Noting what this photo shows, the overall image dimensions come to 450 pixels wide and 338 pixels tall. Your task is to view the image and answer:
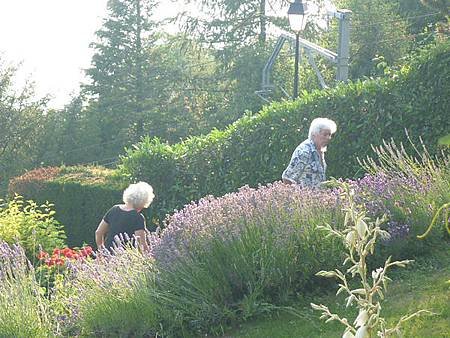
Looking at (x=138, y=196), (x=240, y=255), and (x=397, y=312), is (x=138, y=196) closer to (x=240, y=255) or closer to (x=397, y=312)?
(x=240, y=255)

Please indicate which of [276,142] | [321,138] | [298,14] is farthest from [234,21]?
[321,138]

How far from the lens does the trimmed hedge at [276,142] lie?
902cm

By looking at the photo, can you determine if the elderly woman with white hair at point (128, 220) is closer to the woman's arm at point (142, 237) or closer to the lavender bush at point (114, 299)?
the woman's arm at point (142, 237)

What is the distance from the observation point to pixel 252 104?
32562 millimetres

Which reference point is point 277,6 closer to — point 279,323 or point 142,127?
point 142,127

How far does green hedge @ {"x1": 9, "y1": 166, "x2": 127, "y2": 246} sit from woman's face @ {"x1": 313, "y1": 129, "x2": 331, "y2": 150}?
6186 millimetres

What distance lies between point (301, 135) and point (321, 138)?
2802mm

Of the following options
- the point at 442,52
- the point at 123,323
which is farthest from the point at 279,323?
the point at 442,52

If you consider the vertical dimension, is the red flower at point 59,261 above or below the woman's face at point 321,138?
below

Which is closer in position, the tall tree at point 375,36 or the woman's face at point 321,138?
the woman's face at point 321,138

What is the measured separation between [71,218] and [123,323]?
365 inches

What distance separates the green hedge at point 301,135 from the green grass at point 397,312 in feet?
8.38

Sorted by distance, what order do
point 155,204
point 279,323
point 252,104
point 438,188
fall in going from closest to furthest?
point 279,323, point 438,188, point 155,204, point 252,104

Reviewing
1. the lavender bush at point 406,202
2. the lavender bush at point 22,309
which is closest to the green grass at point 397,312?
the lavender bush at point 406,202
